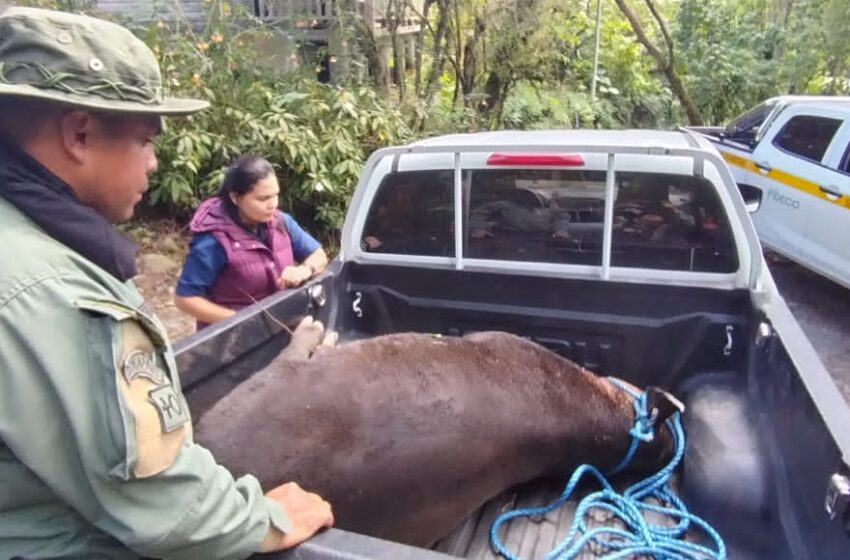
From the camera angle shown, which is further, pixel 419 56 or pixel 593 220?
pixel 419 56

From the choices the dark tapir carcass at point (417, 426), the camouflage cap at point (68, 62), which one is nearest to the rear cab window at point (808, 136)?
the dark tapir carcass at point (417, 426)

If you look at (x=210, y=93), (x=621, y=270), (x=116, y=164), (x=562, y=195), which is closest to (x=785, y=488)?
(x=621, y=270)

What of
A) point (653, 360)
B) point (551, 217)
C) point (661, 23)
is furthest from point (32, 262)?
point (661, 23)

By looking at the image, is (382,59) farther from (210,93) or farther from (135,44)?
(135,44)

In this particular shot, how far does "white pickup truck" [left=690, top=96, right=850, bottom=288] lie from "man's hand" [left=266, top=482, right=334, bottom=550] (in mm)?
5890

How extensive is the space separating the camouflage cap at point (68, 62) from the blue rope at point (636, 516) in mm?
1635

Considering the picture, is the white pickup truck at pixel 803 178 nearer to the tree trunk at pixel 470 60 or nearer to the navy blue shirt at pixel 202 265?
the tree trunk at pixel 470 60

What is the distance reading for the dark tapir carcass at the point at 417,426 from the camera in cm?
194

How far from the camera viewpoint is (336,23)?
9.19 metres

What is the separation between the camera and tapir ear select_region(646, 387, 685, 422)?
245cm

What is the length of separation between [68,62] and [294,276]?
1910 millimetres

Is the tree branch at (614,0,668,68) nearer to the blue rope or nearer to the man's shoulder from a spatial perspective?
the blue rope

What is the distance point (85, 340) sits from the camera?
3.58 feet

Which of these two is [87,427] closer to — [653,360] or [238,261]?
[238,261]
